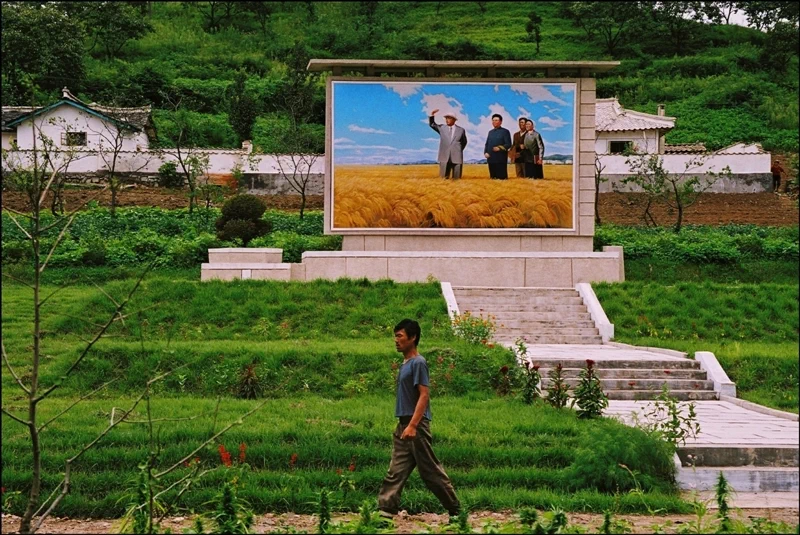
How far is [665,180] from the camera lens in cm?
3231

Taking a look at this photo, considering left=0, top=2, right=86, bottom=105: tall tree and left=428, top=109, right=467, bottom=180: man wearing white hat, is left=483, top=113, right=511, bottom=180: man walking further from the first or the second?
left=0, top=2, right=86, bottom=105: tall tree

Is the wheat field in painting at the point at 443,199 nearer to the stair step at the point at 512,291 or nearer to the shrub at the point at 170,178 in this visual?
the stair step at the point at 512,291

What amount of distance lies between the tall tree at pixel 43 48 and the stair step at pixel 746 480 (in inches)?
1487

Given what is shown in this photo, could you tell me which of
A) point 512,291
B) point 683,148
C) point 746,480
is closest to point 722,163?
point 683,148

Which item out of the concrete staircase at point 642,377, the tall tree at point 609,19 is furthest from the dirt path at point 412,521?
the tall tree at point 609,19

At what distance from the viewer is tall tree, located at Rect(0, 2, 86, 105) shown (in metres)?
42.2

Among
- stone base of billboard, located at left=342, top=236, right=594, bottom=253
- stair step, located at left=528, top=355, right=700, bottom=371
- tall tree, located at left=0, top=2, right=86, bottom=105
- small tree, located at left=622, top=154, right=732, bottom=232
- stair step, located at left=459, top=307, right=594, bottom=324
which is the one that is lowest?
stair step, located at left=528, top=355, right=700, bottom=371

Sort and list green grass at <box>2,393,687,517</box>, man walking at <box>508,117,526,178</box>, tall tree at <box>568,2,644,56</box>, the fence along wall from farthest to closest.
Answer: tall tree at <box>568,2,644,56</box>, the fence along wall, man walking at <box>508,117,526,178</box>, green grass at <box>2,393,687,517</box>

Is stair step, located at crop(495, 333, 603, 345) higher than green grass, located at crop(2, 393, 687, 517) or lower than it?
higher

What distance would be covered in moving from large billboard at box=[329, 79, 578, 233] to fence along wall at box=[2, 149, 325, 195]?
12739 millimetres

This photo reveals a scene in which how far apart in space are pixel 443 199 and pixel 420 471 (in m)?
12.9

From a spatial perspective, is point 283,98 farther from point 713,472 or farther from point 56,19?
point 713,472

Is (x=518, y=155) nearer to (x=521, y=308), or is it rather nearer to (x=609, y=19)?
(x=521, y=308)

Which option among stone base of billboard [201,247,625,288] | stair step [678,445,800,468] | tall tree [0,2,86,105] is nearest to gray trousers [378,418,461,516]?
stair step [678,445,800,468]
